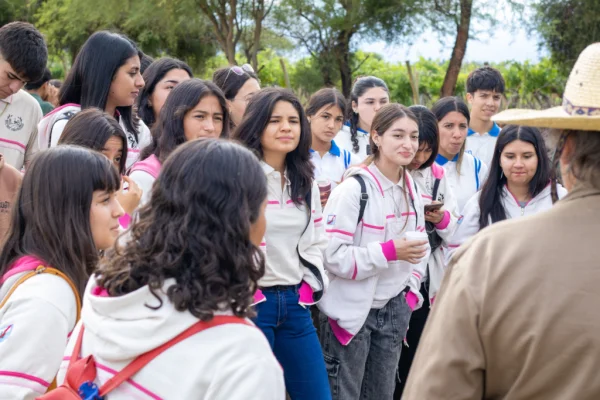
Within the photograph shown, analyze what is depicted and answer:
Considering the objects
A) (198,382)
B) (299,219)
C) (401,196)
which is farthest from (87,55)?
(198,382)

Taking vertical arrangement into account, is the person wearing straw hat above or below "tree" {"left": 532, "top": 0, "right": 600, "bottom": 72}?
below

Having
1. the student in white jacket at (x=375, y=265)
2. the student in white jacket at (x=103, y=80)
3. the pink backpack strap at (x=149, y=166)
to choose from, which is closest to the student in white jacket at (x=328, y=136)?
the student in white jacket at (x=375, y=265)

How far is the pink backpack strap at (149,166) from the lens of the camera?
11.8 ft

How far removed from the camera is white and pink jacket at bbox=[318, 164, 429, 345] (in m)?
4.18

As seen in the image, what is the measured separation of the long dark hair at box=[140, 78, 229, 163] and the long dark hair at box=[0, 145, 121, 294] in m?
1.29

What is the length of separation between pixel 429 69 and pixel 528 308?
21746 millimetres

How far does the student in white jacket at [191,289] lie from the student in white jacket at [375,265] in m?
2.30

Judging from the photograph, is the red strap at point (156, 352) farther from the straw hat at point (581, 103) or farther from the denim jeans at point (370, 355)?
the denim jeans at point (370, 355)

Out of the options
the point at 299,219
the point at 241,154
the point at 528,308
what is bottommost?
the point at 299,219

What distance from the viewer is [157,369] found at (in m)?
1.74

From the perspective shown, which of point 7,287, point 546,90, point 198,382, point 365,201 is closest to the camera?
point 198,382

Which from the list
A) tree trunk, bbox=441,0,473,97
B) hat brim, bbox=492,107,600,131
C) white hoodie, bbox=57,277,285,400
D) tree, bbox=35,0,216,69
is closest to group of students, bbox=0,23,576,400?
white hoodie, bbox=57,277,285,400

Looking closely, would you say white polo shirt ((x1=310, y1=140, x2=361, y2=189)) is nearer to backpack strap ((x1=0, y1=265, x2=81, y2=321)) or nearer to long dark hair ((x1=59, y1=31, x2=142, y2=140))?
long dark hair ((x1=59, y1=31, x2=142, y2=140))

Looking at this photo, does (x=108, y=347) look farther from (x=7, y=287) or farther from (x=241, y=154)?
(x=7, y=287)
